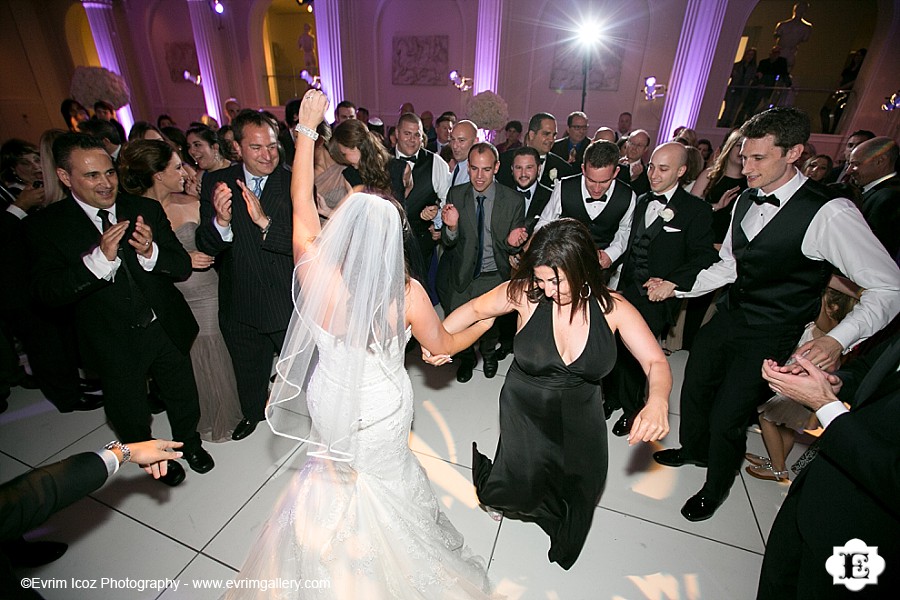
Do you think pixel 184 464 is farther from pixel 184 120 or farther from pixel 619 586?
pixel 184 120

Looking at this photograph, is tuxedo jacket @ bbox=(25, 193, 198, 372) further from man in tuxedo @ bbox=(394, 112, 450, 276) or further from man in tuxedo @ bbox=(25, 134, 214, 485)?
man in tuxedo @ bbox=(394, 112, 450, 276)

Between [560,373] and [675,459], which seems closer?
[560,373]

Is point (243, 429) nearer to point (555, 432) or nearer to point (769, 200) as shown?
point (555, 432)

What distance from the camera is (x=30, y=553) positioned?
2172 millimetres

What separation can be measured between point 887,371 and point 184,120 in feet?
60.5

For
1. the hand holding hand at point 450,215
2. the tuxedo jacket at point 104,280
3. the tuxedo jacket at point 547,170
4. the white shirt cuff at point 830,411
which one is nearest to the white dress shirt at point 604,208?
the hand holding hand at point 450,215

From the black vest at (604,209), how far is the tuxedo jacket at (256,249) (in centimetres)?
222

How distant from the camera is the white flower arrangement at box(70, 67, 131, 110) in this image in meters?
6.95

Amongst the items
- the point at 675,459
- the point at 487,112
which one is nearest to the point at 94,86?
the point at 487,112

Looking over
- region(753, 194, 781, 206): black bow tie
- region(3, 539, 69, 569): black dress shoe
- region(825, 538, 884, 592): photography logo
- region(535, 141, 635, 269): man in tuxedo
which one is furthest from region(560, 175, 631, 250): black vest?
region(3, 539, 69, 569): black dress shoe

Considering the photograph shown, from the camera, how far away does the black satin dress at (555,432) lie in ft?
6.51

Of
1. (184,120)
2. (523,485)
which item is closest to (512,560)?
(523,485)

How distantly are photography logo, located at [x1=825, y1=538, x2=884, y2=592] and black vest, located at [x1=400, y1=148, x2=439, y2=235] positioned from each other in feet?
11.7

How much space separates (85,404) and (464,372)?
3148 millimetres
